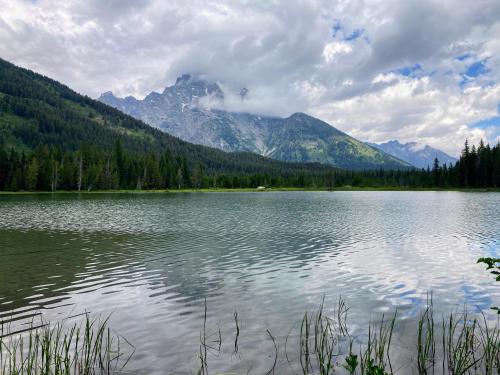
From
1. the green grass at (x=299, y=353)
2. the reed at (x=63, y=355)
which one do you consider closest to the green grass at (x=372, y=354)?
the green grass at (x=299, y=353)

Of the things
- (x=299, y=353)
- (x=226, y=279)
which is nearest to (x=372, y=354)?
(x=299, y=353)

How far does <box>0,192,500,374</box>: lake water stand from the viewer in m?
15.3

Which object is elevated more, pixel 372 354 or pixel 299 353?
pixel 299 353

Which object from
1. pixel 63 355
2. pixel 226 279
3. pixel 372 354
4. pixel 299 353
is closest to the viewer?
pixel 63 355

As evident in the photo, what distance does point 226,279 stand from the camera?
2358cm

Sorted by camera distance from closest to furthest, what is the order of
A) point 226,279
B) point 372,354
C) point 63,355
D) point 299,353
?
point 63,355 < point 299,353 < point 372,354 < point 226,279

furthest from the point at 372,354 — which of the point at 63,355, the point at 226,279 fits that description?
the point at 226,279

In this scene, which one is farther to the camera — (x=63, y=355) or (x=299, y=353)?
(x=299, y=353)

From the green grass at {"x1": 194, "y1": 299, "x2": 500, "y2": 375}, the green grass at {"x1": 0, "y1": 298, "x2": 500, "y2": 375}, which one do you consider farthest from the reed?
the green grass at {"x1": 194, "y1": 299, "x2": 500, "y2": 375}

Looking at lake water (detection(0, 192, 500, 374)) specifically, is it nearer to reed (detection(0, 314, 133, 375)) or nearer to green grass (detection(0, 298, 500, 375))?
green grass (detection(0, 298, 500, 375))

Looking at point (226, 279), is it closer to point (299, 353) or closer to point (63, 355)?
point (299, 353)

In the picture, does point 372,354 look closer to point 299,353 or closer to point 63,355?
point 299,353

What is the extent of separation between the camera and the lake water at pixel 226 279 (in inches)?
602

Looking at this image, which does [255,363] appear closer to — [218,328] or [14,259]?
[218,328]
